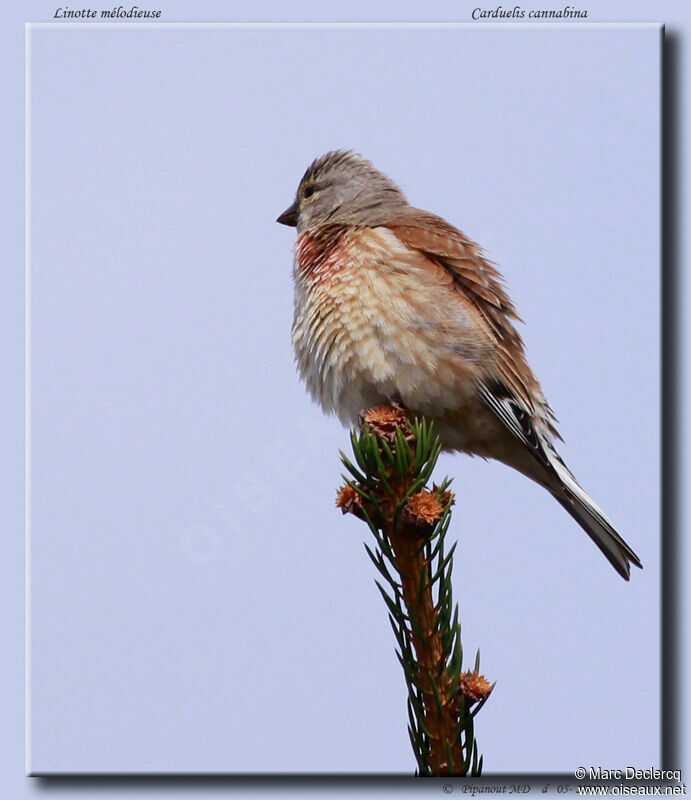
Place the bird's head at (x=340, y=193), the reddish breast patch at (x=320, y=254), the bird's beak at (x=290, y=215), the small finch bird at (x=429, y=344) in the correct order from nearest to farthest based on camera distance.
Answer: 1. the small finch bird at (x=429, y=344)
2. the reddish breast patch at (x=320, y=254)
3. the bird's head at (x=340, y=193)
4. the bird's beak at (x=290, y=215)

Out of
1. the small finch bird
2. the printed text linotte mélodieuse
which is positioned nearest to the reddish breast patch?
the small finch bird

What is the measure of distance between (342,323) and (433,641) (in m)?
0.91

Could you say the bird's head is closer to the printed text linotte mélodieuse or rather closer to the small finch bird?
the small finch bird

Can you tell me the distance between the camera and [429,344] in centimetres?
255

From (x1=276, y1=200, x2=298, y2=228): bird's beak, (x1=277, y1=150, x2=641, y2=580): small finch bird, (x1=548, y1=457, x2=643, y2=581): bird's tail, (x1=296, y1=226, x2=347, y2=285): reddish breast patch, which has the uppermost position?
(x1=276, y1=200, x2=298, y2=228): bird's beak

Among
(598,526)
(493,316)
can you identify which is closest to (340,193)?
(493,316)

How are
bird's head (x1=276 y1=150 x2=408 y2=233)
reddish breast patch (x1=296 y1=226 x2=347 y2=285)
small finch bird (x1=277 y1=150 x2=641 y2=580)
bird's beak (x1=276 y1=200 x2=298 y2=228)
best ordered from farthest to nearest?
1. bird's beak (x1=276 y1=200 x2=298 y2=228)
2. bird's head (x1=276 y1=150 x2=408 y2=233)
3. reddish breast patch (x1=296 y1=226 x2=347 y2=285)
4. small finch bird (x1=277 y1=150 x2=641 y2=580)

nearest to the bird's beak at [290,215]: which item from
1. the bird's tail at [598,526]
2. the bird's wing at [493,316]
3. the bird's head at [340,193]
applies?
the bird's head at [340,193]

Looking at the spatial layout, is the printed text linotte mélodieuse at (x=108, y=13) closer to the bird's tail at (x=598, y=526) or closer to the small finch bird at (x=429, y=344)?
the small finch bird at (x=429, y=344)

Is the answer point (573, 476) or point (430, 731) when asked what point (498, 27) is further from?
point (430, 731)

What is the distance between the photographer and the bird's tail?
261 cm

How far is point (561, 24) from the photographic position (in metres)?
2.82

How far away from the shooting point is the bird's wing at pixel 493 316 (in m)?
2.63

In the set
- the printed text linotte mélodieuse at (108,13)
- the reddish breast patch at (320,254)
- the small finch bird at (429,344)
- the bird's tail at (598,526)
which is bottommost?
the bird's tail at (598,526)
